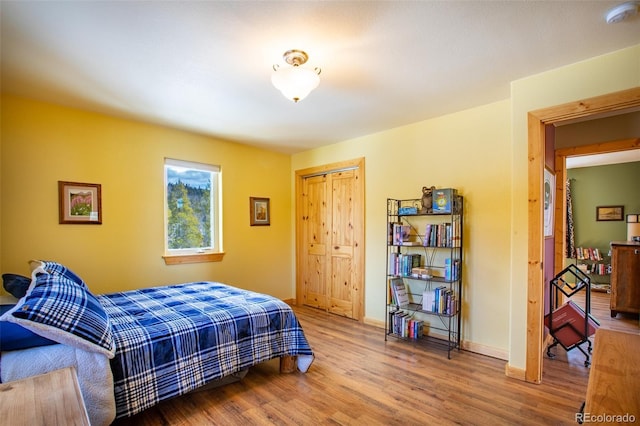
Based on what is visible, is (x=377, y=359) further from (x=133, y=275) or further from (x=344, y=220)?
(x=133, y=275)

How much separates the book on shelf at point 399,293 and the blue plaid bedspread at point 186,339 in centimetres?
125

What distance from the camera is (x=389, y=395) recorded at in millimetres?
2283

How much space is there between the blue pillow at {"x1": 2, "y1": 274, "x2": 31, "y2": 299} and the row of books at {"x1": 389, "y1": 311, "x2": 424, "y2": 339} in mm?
3206

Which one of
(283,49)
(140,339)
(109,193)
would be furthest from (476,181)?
(109,193)

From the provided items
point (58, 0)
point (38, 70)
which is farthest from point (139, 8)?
point (38, 70)

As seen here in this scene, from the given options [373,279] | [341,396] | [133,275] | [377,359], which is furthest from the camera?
[373,279]

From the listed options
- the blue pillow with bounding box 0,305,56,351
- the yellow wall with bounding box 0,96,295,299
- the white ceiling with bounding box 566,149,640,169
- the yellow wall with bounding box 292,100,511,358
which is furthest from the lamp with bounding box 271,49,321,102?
the white ceiling with bounding box 566,149,640,169

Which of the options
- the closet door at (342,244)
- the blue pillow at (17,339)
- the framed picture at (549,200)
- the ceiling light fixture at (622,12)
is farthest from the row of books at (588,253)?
the blue pillow at (17,339)

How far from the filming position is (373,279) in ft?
13.1

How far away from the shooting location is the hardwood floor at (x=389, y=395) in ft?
6.61

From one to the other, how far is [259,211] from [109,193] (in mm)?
1907

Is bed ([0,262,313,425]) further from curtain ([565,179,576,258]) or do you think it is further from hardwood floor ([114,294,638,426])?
curtain ([565,179,576,258])

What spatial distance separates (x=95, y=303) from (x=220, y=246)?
7.03 feet

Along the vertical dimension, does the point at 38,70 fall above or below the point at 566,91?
above
